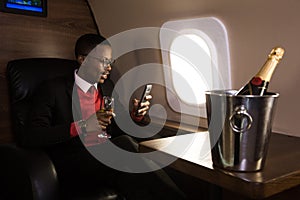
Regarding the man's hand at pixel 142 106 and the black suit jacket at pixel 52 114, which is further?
the man's hand at pixel 142 106

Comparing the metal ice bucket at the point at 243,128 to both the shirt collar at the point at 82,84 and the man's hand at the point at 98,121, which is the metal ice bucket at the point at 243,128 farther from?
the shirt collar at the point at 82,84

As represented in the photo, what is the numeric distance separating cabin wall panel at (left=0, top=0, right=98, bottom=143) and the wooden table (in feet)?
4.10

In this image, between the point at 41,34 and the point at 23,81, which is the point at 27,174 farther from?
the point at 41,34

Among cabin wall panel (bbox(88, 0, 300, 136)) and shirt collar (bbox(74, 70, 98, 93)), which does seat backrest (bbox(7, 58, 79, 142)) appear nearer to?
shirt collar (bbox(74, 70, 98, 93))

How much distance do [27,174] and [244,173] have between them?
75 cm

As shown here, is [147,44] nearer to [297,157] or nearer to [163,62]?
[163,62]

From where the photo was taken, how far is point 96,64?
153 cm

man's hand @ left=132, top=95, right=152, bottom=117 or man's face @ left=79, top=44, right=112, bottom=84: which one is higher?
man's face @ left=79, top=44, right=112, bottom=84

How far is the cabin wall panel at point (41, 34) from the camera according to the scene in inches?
72.3

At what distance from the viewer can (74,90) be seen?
153cm

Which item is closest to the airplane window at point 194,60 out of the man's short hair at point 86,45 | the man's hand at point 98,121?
the man's short hair at point 86,45

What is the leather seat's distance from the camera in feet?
3.50

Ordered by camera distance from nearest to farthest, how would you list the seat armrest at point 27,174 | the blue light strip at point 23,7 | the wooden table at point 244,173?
1. the wooden table at point 244,173
2. the seat armrest at point 27,174
3. the blue light strip at point 23,7

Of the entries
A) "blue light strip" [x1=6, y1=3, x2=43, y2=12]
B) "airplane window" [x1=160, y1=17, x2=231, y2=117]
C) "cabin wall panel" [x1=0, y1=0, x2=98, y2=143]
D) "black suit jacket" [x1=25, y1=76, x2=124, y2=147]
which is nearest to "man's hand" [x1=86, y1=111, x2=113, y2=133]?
"black suit jacket" [x1=25, y1=76, x2=124, y2=147]
